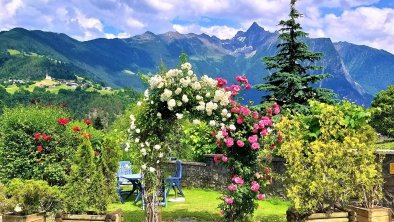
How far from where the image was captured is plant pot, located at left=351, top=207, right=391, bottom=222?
6.64m

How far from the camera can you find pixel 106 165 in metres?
8.39

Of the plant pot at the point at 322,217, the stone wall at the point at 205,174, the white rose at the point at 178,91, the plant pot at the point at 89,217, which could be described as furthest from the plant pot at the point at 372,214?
the stone wall at the point at 205,174

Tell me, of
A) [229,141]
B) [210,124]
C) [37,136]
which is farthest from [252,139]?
[37,136]

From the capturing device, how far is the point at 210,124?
7547mm

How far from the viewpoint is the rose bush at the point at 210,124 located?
297 inches

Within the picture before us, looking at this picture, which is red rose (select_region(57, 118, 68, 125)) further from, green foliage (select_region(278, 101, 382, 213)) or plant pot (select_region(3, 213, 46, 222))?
green foliage (select_region(278, 101, 382, 213))

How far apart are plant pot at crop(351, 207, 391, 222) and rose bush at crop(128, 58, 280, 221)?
1.64m

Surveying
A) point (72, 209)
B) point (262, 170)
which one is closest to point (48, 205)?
point (72, 209)

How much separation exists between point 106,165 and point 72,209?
4.19ft

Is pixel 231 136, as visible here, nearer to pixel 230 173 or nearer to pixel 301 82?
pixel 230 173

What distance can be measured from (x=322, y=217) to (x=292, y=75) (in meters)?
10.8

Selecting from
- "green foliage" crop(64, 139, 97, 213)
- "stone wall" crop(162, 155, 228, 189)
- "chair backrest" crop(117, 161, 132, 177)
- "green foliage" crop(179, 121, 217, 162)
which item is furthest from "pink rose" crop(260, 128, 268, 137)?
"chair backrest" crop(117, 161, 132, 177)

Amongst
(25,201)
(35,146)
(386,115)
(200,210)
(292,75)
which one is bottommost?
(200,210)

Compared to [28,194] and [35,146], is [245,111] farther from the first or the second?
[35,146]
